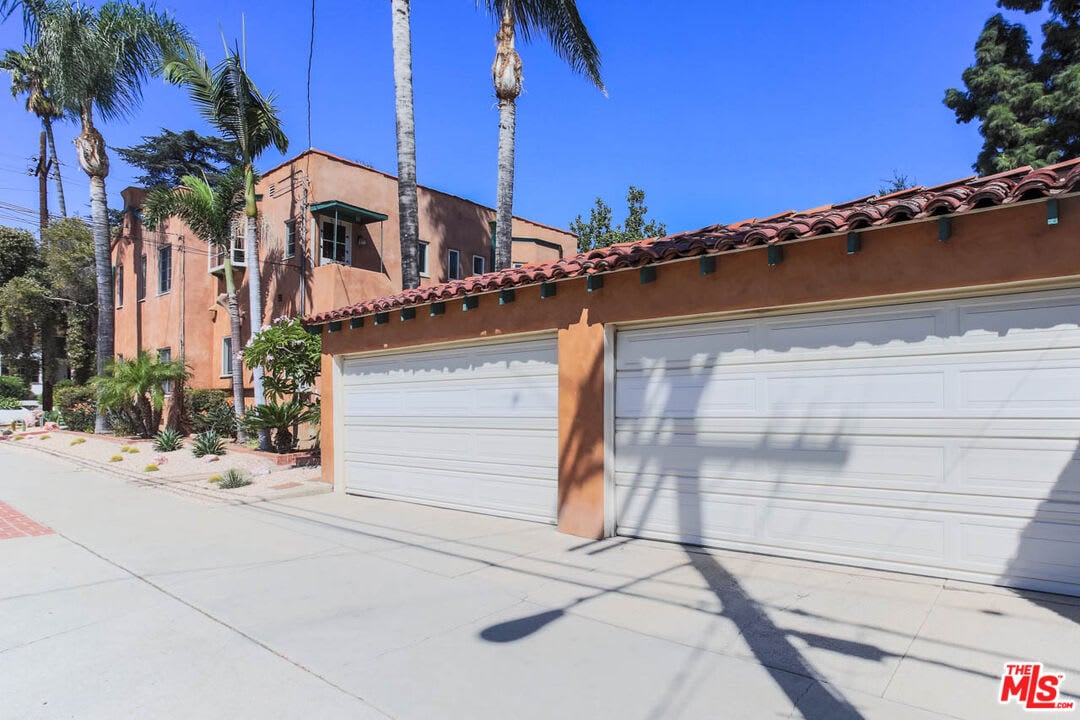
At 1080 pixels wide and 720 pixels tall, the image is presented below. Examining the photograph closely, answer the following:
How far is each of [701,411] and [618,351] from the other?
1172 millimetres

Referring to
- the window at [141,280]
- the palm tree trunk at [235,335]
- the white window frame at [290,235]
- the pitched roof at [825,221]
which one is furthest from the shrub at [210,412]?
the pitched roof at [825,221]

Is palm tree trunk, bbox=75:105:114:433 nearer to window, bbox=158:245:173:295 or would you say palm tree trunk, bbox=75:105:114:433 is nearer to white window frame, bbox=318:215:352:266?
window, bbox=158:245:173:295

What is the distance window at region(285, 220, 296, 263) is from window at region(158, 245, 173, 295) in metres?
7.35

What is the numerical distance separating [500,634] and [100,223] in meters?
23.0

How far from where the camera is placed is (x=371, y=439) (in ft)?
32.8

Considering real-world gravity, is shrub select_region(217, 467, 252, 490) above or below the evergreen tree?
below

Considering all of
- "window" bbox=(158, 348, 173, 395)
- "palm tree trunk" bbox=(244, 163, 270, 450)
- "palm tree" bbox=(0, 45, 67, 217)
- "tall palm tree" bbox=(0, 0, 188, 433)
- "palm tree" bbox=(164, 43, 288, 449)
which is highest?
"palm tree" bbox=(0, 45, 67, 217)

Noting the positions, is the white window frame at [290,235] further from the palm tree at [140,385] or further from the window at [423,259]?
the palm tree at [140,385]

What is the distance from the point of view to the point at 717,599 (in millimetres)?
4742

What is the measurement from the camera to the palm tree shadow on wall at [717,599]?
130 inches

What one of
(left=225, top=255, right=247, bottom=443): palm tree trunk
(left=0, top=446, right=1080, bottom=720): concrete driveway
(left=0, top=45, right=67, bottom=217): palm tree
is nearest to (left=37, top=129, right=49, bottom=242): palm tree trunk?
(left=0, top=45, right=67, bottom=217): palm tree

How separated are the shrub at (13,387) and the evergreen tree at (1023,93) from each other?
5142 centimetres


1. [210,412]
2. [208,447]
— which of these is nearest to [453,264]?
[210,412]

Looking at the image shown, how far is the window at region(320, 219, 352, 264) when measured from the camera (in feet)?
53.4
